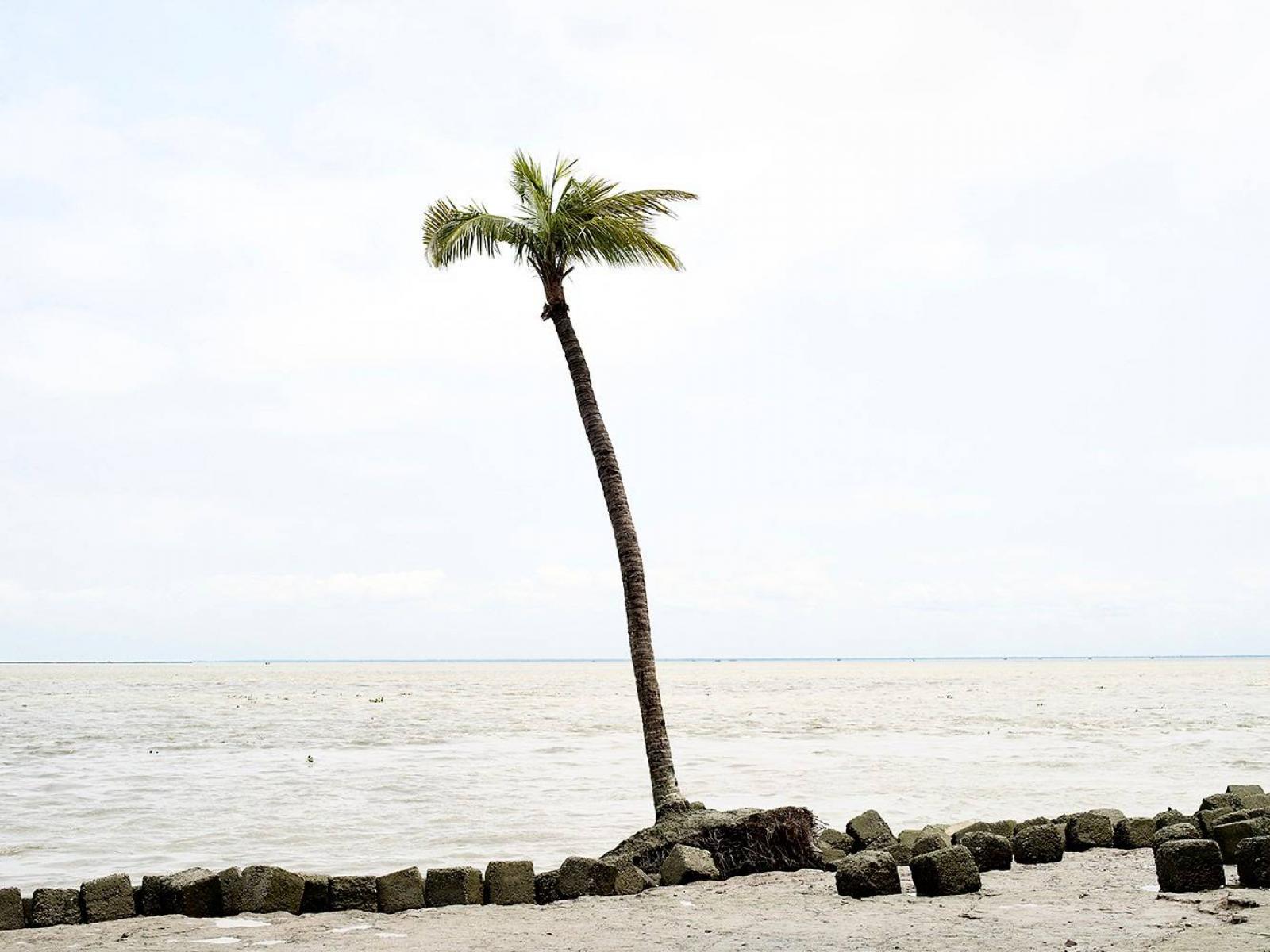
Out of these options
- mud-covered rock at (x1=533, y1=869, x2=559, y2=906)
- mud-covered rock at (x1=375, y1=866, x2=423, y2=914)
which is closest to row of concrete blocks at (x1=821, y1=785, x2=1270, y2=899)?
mud-covered rock at (x1=533, y1=869, x2=559, y2=906)

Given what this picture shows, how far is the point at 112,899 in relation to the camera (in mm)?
9984

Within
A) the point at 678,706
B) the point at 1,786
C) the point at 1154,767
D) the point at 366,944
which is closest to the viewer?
the point at 366,944

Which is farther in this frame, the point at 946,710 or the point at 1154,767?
the point at 946,710

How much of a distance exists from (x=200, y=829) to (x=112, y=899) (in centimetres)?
876

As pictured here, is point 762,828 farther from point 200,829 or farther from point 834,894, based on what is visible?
point 200,829

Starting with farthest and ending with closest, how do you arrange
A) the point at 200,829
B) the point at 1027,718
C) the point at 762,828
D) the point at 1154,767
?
1. the point at 1027,718
2. the point at 1154,767
3. the point at 200,829
4. the point at 762,828

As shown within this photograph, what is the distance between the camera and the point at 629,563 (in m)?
13.5

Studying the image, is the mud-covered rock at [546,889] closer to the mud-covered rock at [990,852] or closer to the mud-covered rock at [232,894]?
the mud-covered rock at [232,894]

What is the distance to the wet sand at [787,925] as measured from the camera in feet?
26.5

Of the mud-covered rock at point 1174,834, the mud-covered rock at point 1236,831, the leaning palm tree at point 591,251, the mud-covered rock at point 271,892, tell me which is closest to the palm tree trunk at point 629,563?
the leaning palm tree at point 591,251

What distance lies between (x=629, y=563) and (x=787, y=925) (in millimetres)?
5309

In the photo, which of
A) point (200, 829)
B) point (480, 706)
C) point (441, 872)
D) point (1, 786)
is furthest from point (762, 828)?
point (480, 706)

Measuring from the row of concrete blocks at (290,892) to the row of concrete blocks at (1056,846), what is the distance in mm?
2376

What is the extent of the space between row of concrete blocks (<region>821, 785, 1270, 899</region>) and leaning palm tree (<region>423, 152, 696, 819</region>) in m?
2.64
